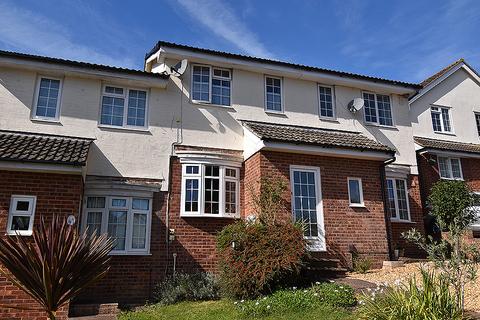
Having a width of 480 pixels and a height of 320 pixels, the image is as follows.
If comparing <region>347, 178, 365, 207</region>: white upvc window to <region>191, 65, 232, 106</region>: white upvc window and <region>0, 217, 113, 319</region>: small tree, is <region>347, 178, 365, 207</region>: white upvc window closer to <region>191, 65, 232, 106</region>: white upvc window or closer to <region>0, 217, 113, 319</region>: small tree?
<region>191, 65, 232, 106</region>: white upvc window

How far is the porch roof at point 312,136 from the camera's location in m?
13.0

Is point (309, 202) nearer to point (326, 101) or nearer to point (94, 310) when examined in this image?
point (326, 101)

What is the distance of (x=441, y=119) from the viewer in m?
19.4

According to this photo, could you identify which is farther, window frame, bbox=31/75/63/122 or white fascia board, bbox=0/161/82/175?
window frame, bbox=31/75/63/122

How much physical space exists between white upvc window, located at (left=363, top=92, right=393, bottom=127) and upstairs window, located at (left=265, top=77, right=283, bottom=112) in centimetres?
388

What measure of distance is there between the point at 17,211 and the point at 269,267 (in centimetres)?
666

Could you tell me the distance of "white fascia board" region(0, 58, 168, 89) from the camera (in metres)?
12.6

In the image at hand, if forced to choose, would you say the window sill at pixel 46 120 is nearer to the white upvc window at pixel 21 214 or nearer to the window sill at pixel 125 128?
the window sill at pixel 125 128

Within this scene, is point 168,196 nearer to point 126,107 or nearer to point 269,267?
point 126,107

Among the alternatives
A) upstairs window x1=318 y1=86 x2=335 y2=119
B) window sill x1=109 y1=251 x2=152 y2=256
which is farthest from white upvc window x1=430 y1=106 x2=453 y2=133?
window sill x1=109 y1=251 x2=152 y2=256

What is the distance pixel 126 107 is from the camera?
13.7 m

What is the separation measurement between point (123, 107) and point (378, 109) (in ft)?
34.2

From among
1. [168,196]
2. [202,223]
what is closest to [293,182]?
[202,223]

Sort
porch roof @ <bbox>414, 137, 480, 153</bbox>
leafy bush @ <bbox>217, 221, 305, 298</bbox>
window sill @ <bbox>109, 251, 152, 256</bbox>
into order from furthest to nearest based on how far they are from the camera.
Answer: porch roof @ <bbox>414, 137, 480, 153</bbox> < window sill @ <bbox>109, 251, 152, 256</bbox> < leafy bush @ <bbox>217, 221, 305, 298</bbox>
